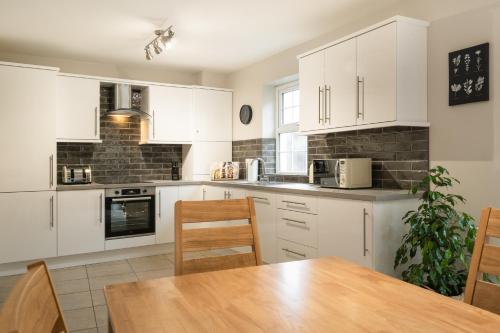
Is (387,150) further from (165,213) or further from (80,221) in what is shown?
(80,221)

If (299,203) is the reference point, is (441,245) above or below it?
below

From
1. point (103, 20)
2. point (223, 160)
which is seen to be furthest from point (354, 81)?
point (223, 160)

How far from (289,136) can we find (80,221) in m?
2.59

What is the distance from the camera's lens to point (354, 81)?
3.26 m

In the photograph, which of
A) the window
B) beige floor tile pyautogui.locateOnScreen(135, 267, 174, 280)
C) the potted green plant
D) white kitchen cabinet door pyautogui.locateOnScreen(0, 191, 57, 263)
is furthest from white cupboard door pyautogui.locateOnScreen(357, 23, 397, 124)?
white kitchen cabinet door pyautogui.locateOnScreen(0, 191, 57, 263)

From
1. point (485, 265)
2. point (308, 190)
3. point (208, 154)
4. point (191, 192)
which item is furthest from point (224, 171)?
point (485, 265)

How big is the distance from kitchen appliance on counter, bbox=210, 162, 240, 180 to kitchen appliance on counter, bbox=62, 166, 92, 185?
5.01ft

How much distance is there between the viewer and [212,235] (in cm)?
162

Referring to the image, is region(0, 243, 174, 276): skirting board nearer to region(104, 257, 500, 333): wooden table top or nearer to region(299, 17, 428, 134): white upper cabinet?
region(299, 17, 428, 134): white upper cabinet

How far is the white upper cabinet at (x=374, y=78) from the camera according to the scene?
291 centimetres

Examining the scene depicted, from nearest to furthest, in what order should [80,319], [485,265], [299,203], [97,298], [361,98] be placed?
[485,265]
[80,319]
[361,98]
[97,298]
[299,203]

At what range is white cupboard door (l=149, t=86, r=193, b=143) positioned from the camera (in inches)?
201

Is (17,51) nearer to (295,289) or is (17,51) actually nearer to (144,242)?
(144,242)

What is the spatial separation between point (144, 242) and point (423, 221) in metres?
3.26
